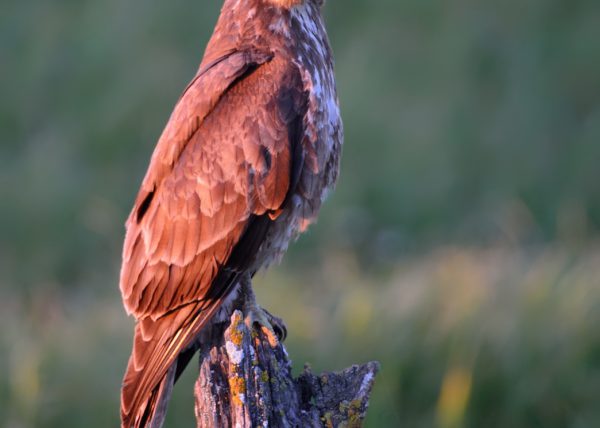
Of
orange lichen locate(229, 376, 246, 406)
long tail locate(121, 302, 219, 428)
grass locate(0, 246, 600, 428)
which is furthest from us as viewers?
grass locate(0, 246, 600, 428)

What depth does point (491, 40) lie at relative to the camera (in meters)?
13.8

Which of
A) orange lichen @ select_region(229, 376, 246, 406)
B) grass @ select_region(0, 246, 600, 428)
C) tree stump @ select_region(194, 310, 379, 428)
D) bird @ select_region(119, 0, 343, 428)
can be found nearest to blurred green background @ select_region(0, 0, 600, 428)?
grass @ select_region(0, 246, 600, 428)

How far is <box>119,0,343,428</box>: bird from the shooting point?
5543 mm

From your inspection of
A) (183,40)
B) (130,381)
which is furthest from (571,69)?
(130,381)

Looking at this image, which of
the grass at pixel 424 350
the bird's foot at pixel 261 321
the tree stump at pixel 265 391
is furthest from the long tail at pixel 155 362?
the grass at pixel 424 350

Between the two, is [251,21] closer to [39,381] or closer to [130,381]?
[130,381]

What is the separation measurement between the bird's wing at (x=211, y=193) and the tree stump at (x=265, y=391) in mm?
577

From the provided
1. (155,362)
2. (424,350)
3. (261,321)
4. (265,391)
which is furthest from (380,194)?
(265,391)

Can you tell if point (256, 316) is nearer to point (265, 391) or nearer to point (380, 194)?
point (265, 391)

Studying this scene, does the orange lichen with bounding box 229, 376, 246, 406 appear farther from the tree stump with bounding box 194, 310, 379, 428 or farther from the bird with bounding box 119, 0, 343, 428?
the bird with bounding box 119, 0, 343, 428

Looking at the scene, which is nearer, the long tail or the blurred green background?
the long tail

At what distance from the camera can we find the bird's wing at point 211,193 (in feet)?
18.2

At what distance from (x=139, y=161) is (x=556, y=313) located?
19.8ft

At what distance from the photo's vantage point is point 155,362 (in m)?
5.39
